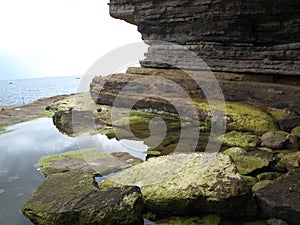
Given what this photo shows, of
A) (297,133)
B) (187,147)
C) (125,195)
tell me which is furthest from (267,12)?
(125,195)

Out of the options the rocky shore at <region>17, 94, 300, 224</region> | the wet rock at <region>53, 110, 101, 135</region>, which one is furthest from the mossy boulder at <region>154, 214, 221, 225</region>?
the wet rock at <region>53, 110, 101, 135</region>

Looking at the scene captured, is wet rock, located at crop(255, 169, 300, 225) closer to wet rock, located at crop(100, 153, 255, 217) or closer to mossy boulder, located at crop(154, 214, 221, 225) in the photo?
wet rock, located at crop(100, 153, 255, 217)

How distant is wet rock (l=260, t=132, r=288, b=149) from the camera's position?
7.37m

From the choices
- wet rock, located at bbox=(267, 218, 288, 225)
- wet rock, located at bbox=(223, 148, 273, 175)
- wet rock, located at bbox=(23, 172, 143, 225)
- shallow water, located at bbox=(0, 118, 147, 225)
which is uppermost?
wet rock, located at bbox=(23, 172, 143, 225)

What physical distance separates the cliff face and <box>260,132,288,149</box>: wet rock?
395cm

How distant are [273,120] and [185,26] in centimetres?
685

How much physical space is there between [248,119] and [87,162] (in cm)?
619

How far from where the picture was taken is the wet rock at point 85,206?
4.05 m

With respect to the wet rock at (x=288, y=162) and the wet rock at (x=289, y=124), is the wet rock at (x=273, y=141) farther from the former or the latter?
the wet rock at (x=289, y=124)

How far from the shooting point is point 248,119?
9.78m

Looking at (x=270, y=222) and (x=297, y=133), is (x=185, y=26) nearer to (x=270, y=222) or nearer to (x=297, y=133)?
(x=297, y=133)

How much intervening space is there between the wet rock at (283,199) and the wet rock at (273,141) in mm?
Answer: 2679

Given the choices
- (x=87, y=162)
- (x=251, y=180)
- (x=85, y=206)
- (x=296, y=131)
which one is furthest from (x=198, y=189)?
(x=296, y=131)

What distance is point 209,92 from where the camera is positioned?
1193cm
